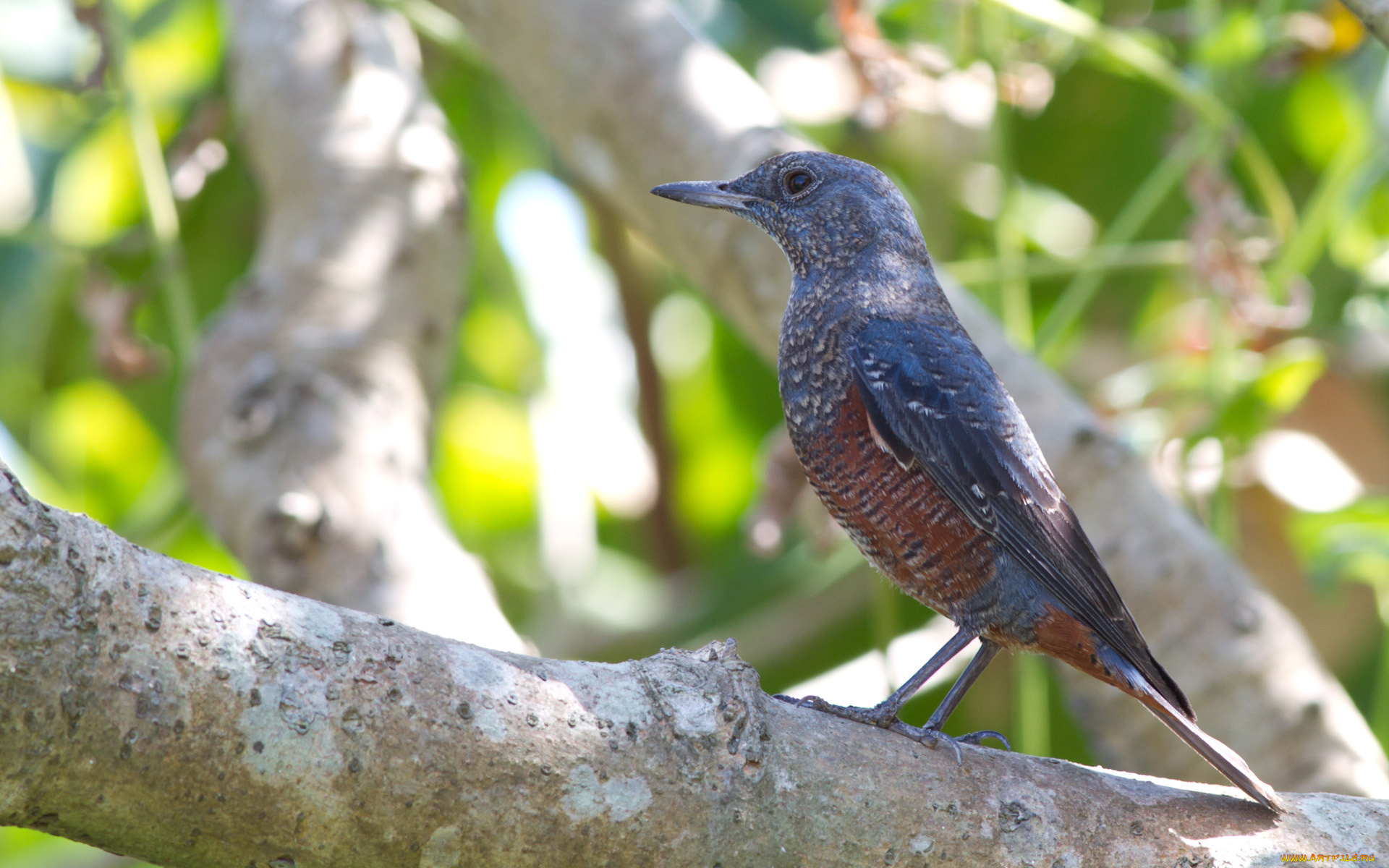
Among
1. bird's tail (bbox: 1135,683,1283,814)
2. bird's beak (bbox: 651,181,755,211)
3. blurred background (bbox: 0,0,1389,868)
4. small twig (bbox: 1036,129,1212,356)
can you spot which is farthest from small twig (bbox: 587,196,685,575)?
bird's tail (bbox: 1135,683,1283,814)

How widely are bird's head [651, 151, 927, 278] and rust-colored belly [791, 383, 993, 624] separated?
20.0 inches

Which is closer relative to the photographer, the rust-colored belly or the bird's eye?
the rust-colored belly

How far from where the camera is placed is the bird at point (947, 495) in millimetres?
2330

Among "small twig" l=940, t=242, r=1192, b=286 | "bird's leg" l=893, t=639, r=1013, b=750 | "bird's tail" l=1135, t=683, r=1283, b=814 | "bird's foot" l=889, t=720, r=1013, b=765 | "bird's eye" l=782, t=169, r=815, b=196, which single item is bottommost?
"bird's foot" l=889, t=720, r=1013, b=765

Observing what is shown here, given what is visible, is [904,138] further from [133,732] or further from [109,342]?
[133,732]

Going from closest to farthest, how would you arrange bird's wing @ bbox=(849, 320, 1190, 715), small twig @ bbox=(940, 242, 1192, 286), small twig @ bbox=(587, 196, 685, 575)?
bird's wing @ bbox=(849, 320, 1190, 715)
small twig @ bbox=(940, 242, 1192, 286)
small twig @ bbox=(587, 196, 685, 575)

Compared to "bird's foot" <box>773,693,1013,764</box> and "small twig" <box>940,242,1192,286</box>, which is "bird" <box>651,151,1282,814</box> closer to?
"bird's foot" <box>773,693,1013,764</box>

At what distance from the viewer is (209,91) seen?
4734 mm

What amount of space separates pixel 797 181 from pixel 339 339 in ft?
4.22

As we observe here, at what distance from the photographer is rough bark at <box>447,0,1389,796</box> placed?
9.29ft

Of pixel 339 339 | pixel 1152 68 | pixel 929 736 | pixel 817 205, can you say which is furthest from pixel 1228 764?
pixel 339 339

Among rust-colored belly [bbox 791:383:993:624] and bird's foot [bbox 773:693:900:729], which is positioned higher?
rust-colored belly [bbox 791:383:993:624]

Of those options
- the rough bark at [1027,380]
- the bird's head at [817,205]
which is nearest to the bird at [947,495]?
the bird's head at [817,205]

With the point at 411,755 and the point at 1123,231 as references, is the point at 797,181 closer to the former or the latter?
the point at 1123,231
